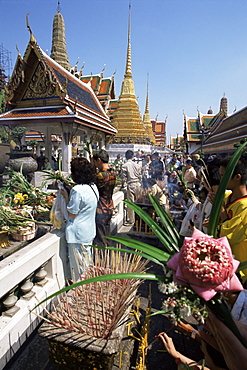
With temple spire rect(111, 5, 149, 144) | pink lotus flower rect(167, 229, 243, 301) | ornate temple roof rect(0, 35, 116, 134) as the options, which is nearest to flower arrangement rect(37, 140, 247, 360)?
pink lotus flower rect(167, 229, 243, 301)

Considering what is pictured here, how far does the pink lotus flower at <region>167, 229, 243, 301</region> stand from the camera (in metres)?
0.80

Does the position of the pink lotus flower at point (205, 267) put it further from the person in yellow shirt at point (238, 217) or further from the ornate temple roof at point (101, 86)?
the ornate temple roof at point (101, 86)

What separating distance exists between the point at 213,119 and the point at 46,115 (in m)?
23.2

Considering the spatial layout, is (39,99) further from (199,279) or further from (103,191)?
(199,279)

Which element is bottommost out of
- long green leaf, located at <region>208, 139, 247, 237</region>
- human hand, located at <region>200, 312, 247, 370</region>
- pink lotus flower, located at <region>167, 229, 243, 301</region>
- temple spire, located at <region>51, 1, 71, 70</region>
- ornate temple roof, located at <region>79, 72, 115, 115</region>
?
human hand, located at <region>200, 312, 247, 370</region>

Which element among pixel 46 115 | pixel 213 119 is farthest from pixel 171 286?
pixel 213 119

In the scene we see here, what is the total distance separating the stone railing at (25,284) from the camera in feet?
6.08

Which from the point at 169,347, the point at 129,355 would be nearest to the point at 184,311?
the point at 169,347

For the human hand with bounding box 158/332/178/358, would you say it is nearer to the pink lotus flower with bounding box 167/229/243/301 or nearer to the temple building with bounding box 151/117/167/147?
the pink lotus flower with bounding box 167/229/243/301

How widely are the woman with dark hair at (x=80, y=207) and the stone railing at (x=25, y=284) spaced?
0.21 metres

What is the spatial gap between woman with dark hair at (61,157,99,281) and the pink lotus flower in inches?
68.1

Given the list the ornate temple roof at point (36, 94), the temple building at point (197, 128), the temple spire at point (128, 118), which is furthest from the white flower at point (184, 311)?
the temple building at point (197, 128)

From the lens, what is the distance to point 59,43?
21.8 m

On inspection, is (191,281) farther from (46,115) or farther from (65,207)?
(46,115)
